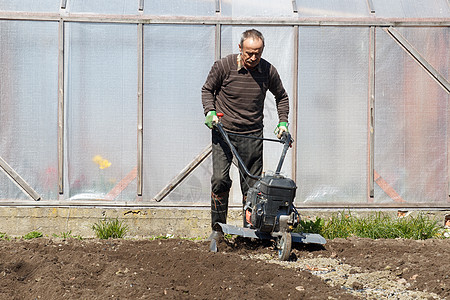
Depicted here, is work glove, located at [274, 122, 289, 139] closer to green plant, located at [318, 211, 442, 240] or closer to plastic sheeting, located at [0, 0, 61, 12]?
green plant, located at [318, 211, 442, 240]

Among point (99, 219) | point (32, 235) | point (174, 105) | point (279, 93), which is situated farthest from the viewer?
point (174, 105)

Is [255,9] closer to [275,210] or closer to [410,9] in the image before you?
[410,9]

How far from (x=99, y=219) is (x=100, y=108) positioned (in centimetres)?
139

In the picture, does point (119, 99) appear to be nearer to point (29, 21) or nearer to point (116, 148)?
point (116, 148)

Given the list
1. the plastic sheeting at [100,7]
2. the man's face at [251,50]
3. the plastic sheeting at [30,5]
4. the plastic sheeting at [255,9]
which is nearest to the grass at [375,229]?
the man's face at [251,50]

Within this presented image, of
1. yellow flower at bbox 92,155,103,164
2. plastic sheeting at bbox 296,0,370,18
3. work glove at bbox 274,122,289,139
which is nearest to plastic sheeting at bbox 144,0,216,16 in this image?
plastic sheeting at bbox 296,0,370,18

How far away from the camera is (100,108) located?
325 inches

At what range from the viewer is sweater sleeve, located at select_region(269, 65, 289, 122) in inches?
245

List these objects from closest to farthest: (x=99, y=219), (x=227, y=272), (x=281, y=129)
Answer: (x=227, y=272)
(x=281, y=129)
(x=99, y=219)

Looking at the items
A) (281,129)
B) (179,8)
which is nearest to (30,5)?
(179,8)

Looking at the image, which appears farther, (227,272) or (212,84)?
(212,84)

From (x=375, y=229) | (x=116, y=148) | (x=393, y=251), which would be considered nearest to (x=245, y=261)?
(x=393, y=251)

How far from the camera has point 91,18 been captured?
8.15 metres

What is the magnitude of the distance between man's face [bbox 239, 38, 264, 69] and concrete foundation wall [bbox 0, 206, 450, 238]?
8.90ft
